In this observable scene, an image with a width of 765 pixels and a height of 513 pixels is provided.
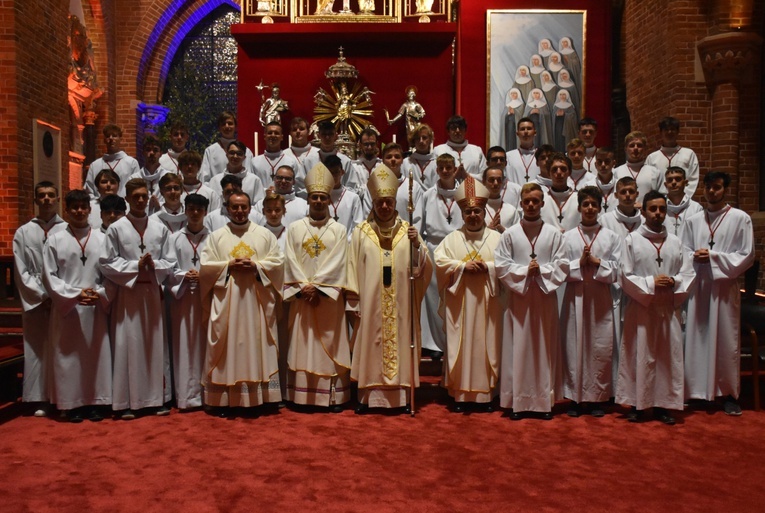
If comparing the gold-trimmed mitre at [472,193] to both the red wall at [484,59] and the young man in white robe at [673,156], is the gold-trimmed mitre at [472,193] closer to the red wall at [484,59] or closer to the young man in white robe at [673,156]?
the young man in white robe at [673,156]

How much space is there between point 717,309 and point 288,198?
4254mm

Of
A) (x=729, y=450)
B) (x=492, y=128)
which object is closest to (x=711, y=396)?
(x=729, y=450)

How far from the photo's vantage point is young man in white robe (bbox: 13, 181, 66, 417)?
6.24 m

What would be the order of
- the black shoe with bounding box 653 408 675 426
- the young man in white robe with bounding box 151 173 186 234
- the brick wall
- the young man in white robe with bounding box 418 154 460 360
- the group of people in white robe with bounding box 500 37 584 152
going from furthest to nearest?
the group of people in white robe with bounding box 500 37 584 152 < the brick wall < the young man in white robe with bounding box 418 154 460 360 < the young man in white robe with bounding box 151 173 186 234 < the black shoe with bounding box 653 408 675 426

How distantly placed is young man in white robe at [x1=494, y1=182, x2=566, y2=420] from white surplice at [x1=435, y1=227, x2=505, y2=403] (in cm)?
12

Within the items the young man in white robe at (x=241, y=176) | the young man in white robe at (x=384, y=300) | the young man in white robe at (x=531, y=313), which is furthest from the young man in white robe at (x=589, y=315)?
the young man in white robe at (x=241, y=176)

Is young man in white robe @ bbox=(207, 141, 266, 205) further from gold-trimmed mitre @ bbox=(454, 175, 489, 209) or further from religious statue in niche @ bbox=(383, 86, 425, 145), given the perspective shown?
religious statue in niche @ bbox=(383, 86, 425, 145)

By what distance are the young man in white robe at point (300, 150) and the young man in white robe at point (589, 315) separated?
3.37 metres

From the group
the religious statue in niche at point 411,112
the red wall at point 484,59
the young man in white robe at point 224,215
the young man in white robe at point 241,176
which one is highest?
the red wall at point 484,59

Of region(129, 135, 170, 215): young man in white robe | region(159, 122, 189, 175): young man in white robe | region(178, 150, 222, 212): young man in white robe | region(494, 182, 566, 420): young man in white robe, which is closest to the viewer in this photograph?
region(494, 182, 566, 420): young man in white robe

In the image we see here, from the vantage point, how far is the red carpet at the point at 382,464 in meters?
4.35

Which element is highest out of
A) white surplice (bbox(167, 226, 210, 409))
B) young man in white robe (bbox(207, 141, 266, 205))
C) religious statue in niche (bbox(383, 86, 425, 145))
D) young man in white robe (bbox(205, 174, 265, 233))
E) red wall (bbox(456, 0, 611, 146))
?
red wall (bbox(456, 0, 611, 146))

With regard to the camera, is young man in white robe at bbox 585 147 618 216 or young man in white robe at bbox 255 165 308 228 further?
young man in white robe at bbox 585 147 618 216

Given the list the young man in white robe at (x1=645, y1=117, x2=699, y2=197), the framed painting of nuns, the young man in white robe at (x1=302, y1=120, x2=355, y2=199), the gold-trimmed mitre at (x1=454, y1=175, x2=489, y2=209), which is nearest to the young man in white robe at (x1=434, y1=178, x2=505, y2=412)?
the gold-trimmed mitre at (x1=454, y1=175, x2=489, y2=209)
